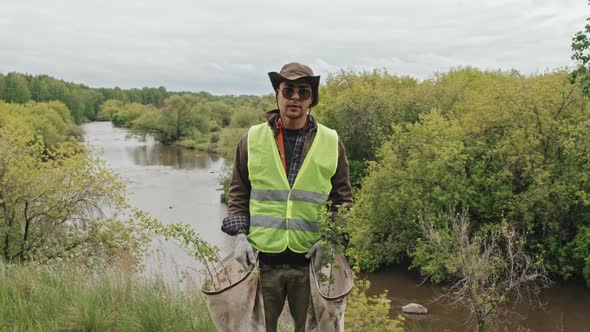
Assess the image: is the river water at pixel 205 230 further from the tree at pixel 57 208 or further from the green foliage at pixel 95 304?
the tree at pixel 57 208

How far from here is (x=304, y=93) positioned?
9.73 feet

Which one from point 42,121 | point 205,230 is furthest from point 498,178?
point 42,121

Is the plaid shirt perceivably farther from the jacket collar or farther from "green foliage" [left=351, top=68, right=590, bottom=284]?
"green foliage" [left=351, top=68, right=590, bottom=284]

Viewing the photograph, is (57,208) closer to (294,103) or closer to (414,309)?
(414,309)

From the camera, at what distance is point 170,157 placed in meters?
54.2

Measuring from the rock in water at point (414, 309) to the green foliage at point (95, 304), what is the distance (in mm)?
14298

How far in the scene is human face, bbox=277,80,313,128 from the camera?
293 cm

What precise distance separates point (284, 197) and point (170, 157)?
173ft

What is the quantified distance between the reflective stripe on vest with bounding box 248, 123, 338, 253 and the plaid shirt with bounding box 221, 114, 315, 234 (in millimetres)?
49

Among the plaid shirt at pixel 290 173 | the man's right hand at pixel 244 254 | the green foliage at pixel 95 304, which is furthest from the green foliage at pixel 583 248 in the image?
the man's right hand at pixel 244 254

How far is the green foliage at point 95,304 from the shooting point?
3.88m

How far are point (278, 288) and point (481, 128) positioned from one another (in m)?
20.3

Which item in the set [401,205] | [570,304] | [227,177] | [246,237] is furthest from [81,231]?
[227,177]

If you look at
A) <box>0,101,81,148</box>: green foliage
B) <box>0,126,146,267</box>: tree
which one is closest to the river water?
<box>0,126,146,267</box>: tree
